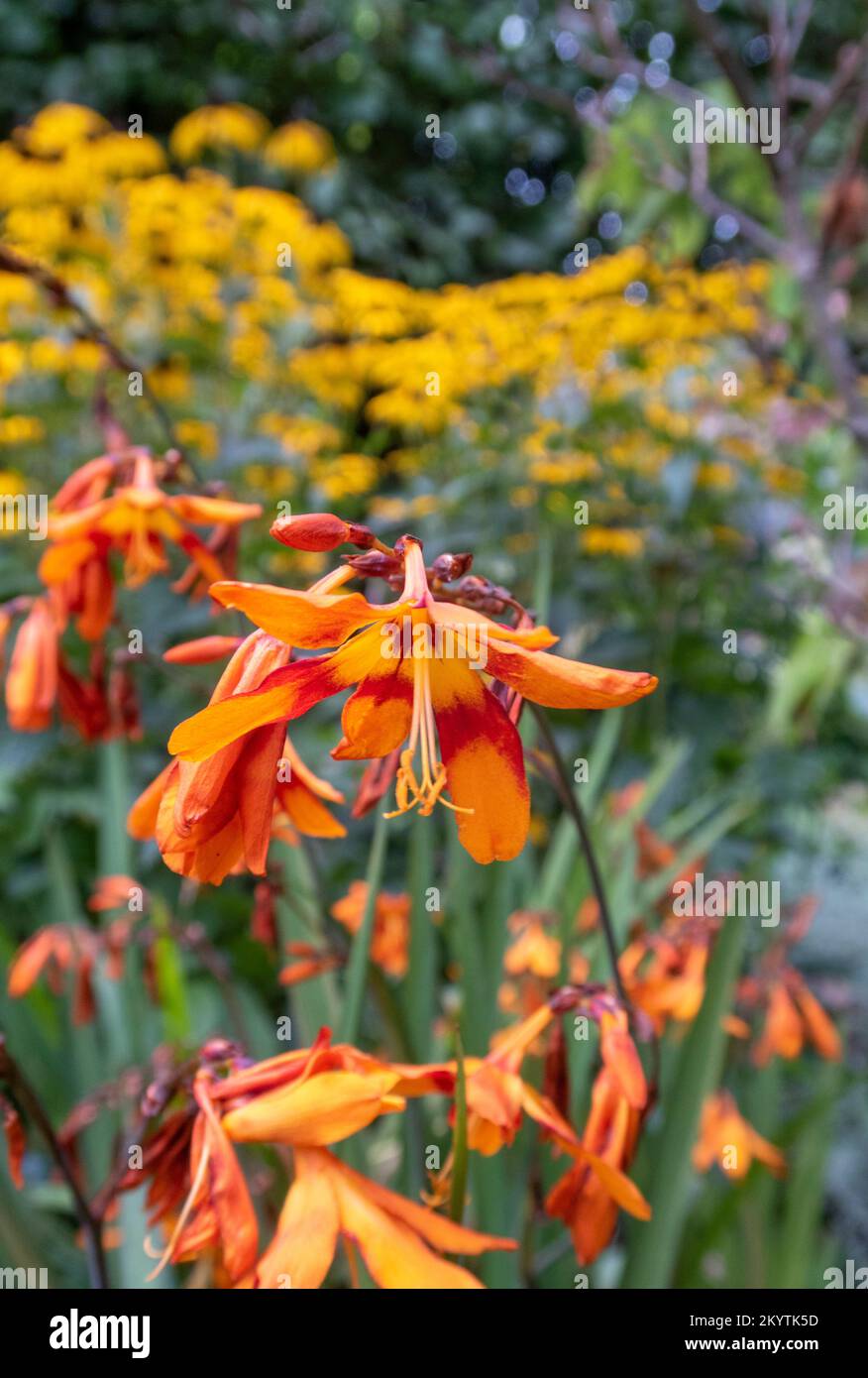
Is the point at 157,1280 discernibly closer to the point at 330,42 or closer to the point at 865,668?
the point at 865,668

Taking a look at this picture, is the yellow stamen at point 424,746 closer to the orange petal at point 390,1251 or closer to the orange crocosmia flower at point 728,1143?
the orange petal at point 390,1251

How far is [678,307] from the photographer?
78.6 inches

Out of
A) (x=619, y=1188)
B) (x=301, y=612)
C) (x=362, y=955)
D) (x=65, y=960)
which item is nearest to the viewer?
(x=301, y=612)

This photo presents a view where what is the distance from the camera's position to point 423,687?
0.40 m

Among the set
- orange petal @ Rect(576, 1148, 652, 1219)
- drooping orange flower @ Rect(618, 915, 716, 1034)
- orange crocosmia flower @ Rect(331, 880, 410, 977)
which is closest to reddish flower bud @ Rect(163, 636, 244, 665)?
orange petal @ Rect(576, 1148, 652, 1219)

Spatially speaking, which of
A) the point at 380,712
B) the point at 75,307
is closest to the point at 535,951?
the point at 380,712

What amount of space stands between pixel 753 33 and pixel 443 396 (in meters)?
4.49

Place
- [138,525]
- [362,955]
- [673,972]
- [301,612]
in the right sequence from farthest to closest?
[673,972] < [138,525] < [362,955] < [301,612]

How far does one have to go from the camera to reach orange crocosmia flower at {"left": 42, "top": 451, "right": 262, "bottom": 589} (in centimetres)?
66

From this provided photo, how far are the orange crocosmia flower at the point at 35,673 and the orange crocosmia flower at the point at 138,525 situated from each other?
42 millimetres

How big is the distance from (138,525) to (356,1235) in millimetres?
449

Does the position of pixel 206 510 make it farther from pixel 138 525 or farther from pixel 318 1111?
pixel 318 1111
